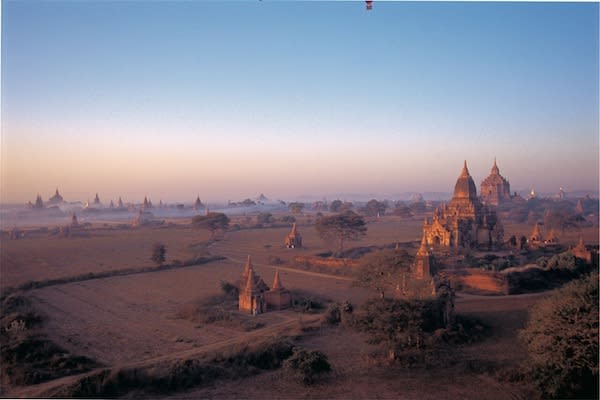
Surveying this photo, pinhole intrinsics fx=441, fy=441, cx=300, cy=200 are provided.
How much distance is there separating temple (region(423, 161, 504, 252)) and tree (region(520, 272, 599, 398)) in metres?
17.6

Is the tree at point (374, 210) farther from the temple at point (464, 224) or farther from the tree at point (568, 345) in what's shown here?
the tree at point (568, 345)

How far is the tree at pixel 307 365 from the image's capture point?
33.2 feet

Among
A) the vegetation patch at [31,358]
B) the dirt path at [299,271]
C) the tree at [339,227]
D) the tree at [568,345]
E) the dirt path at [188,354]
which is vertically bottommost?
the dirt path at [299,271]

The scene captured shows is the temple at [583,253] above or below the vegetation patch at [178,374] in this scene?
above

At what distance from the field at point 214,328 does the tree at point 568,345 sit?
2.28 ft

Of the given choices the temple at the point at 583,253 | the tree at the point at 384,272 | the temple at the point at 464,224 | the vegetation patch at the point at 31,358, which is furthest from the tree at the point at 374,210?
the vegetation patch at the point at 31,358

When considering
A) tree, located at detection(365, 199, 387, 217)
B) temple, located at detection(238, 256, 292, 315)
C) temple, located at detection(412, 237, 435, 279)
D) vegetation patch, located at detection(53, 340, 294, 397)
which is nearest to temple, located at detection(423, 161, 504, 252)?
temple, located at detection(412, 237, 435, 279)

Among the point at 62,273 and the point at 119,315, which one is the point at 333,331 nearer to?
the point at 119,315

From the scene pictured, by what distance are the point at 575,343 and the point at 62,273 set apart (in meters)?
24.6

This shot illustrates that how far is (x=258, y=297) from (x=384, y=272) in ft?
16.0

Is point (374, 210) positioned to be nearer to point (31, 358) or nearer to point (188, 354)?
point (188, 354)

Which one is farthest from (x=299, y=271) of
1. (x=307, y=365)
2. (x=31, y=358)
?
(x=31, y=358)

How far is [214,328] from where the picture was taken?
14.5 metres

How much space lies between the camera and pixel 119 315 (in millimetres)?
16109
